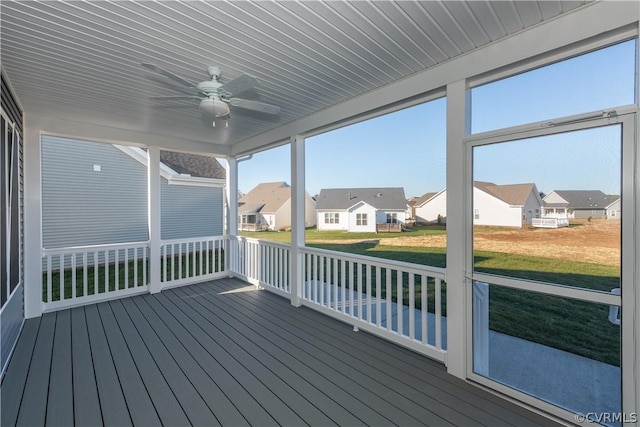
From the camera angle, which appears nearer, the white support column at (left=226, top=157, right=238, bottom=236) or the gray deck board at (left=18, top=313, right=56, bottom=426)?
the gray deck board at (left=18, top=313, right=56, bottom=426)

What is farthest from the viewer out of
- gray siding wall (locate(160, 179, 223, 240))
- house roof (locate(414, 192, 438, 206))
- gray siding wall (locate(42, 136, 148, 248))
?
gray siding wall (locate(160, 179, 223, 240))

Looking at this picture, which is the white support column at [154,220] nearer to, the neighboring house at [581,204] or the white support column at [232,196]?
the white support column at [232,196]

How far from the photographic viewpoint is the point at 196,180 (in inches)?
335

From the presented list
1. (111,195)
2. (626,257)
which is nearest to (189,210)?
(111,195)

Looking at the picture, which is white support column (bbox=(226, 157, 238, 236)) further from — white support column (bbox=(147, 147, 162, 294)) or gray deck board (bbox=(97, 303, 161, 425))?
gray deck board (bbox=(97, 303, 161, 425))

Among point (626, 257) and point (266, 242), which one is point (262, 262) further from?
point (626, 257)

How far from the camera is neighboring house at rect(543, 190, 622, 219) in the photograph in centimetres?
184

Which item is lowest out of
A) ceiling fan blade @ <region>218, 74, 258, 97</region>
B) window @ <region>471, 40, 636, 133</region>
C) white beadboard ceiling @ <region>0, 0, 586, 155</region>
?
window @ <region>471, 40, 636, 133</region>

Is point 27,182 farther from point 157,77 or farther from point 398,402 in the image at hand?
point 398,402

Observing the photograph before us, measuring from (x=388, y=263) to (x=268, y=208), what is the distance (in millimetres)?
2977

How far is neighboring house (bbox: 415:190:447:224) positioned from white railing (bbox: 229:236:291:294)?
221 cm

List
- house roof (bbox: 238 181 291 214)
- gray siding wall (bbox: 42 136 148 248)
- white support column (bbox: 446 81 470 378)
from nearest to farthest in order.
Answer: white support column (bbox: 446 81 470 378) → house roof (bbox: 238 181 291 214) → gray siding wall (bbox: 42 136 148 248)

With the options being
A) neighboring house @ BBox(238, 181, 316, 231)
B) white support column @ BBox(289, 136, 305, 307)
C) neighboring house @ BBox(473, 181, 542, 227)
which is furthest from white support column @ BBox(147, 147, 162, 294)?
neighboring house @ BBox(473, 181, 542, 227)

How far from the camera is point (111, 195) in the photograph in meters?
7.61
